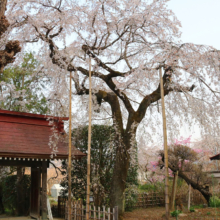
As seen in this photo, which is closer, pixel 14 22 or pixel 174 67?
pixel 174 67

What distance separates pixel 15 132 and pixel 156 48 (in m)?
4.97

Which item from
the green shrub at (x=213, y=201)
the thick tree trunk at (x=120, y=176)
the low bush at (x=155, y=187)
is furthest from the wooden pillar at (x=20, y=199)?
the green shrub at (x=213, y=201)

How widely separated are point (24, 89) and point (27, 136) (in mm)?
3767

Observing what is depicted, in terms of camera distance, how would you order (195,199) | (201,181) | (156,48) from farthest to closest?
(195,199), (201,181), (156,48)

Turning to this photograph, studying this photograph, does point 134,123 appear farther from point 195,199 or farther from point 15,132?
point 195,199

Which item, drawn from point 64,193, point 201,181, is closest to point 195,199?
point 201,181

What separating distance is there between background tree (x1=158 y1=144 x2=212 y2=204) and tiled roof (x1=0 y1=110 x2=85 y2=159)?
11.1 ft

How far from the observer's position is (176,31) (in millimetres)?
7945

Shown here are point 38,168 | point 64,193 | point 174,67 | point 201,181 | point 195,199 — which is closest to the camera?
point 174,67

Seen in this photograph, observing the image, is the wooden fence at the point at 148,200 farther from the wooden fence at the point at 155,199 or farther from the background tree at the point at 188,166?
the background tree at the point at 188,166

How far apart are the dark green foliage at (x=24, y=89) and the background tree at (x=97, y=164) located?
291 cm

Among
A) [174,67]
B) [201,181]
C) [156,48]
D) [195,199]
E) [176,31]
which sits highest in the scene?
[176,31]

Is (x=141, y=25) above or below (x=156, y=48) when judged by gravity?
above

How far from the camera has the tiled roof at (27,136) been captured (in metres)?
7.34
